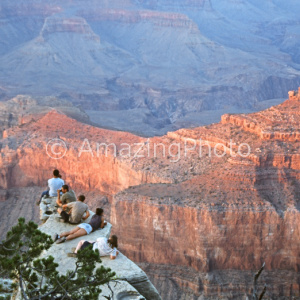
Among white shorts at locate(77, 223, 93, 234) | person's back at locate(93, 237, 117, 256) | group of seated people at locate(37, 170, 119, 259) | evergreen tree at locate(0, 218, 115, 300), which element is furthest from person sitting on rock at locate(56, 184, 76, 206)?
evergreen tree at locate(0, 218, 115, 300)

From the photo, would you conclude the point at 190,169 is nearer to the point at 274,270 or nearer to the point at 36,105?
the point at 274,270

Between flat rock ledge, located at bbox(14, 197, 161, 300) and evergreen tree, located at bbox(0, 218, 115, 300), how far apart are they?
2.75 ft

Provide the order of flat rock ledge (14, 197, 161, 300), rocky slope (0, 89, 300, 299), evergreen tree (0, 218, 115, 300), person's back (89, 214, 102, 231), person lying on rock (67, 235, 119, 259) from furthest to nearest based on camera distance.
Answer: rocky slope (0, 89, 300, 299) < person's back (89, 214, 102, 231) < person lying on rock (67, 235, 119, 259) < flat rock ledge (14, 197, 161, 300) < evergreen tree (0, 218, 115, 300)

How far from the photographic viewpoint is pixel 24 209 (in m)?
52.8

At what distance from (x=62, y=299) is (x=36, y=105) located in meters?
53.9

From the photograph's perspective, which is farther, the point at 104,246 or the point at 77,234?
the point at 77,234

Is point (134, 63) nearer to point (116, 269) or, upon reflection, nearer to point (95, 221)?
point (95, 221)

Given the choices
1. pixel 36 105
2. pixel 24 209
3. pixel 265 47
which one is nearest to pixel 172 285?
pixel 24 209

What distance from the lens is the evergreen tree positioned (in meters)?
18.3

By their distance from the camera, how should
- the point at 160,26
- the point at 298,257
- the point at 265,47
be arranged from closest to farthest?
the point at 298,257 < the point at 160,26 < the point at 265,47

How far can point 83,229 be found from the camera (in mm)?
23906

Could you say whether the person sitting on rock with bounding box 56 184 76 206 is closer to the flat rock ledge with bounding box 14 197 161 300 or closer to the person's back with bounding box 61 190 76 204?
the person's back with bounding box 61 190 76 204

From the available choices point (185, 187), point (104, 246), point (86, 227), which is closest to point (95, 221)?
point (86, 227)

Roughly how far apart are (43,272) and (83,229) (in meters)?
5.08
